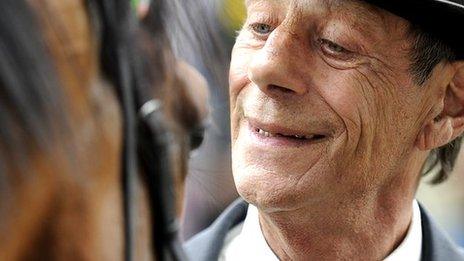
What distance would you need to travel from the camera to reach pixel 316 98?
183 cm

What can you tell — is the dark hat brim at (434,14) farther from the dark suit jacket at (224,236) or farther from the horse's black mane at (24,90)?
the horse's black mane at (24,90)

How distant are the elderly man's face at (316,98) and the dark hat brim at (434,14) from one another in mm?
24

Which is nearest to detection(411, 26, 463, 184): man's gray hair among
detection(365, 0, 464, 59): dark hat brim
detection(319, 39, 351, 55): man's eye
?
detection(365, 0, 464, 59): dark hat brim

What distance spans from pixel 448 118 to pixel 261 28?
45cm

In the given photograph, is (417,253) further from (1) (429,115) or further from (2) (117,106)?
(2) (117,106)

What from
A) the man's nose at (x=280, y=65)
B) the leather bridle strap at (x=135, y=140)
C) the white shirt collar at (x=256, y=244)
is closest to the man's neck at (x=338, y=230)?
the white shirt collar at (x=256, y=244)

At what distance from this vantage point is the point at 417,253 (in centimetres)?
207

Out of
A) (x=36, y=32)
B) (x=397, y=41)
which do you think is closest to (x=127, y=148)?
(x=36, y=32)

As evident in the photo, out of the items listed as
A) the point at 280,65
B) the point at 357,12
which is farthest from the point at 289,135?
the point at 357,12

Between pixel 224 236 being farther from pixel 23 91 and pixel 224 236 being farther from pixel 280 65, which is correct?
pixel 23 91

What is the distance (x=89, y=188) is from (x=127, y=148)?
0.07 metres

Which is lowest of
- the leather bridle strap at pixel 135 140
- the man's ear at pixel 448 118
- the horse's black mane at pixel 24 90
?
the man's ear at pixel 448 118

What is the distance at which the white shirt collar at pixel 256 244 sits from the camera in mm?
2006

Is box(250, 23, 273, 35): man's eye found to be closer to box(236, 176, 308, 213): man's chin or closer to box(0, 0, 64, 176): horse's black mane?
box(236, 176, 308, 213): man's chin
